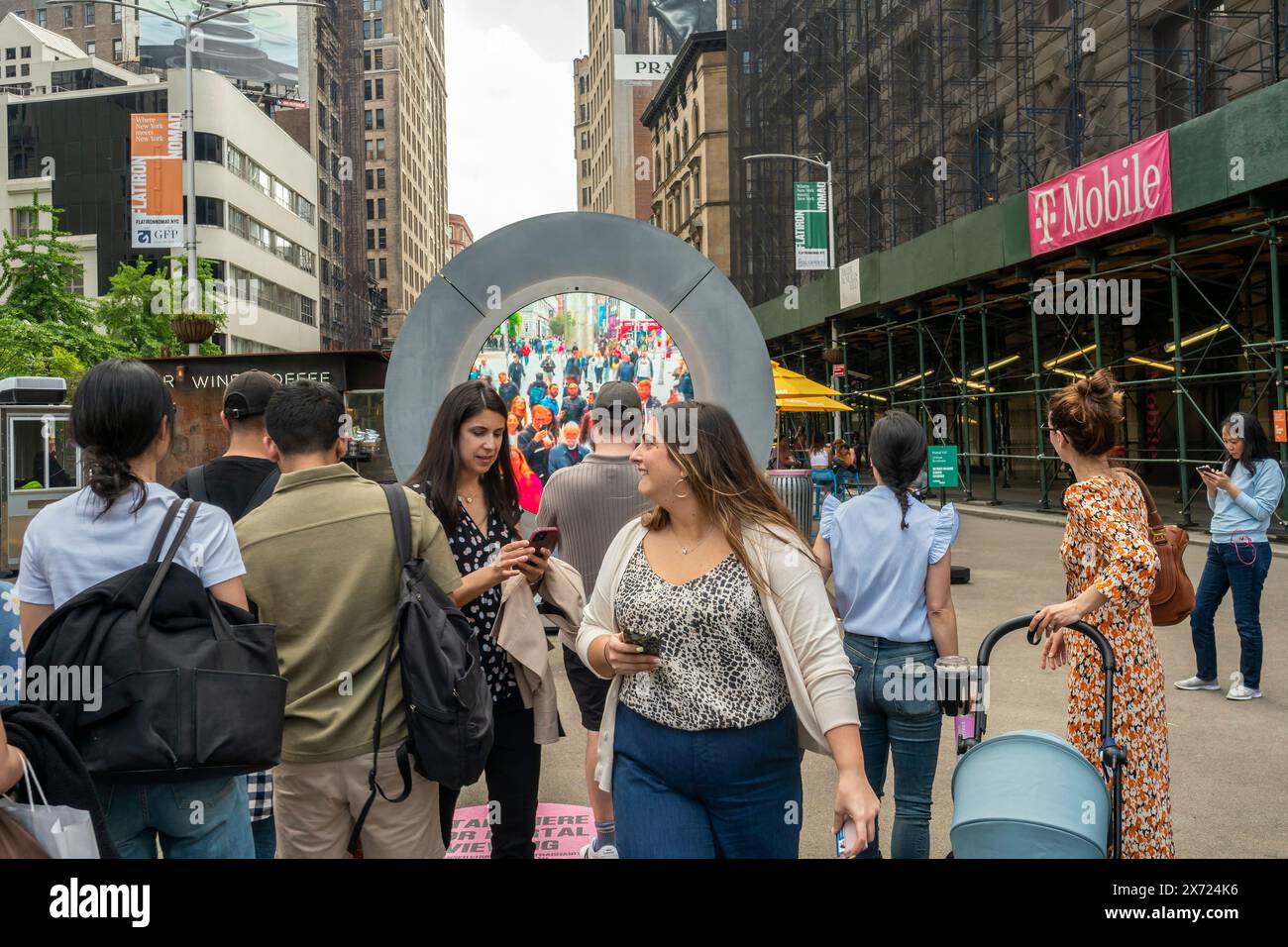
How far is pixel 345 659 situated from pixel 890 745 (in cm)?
195

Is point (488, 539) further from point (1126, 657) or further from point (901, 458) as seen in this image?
point (1126, 657)

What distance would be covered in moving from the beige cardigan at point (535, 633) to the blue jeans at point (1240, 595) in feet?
16.0

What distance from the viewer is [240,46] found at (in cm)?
5566

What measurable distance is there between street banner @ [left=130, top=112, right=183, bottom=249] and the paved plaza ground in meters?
17.7

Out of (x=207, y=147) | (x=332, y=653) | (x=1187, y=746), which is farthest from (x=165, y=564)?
(x=207, y=147)

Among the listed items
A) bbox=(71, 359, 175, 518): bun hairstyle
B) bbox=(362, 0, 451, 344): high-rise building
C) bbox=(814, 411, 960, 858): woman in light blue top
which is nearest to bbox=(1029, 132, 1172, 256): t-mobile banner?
bbox=(814, 411, 960, 858): woman in light blue top

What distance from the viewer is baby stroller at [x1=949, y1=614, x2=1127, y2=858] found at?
8.02 ft

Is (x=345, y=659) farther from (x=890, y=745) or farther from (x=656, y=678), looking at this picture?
(x=890, y=745)

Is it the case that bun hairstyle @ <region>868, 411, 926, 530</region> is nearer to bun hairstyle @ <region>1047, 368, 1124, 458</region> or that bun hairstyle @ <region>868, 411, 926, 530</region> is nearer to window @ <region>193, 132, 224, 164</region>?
bun hairstyle @ <region>1047, 368, 1124, 458</region>

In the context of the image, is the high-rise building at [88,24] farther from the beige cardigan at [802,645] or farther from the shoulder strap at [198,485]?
the beige cardigan at [802,645]

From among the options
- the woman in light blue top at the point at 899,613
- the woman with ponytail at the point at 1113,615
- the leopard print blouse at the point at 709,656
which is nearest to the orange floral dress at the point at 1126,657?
the woman with ponytail at the point at 1113,615

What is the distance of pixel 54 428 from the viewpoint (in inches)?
446

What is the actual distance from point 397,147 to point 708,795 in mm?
104577
